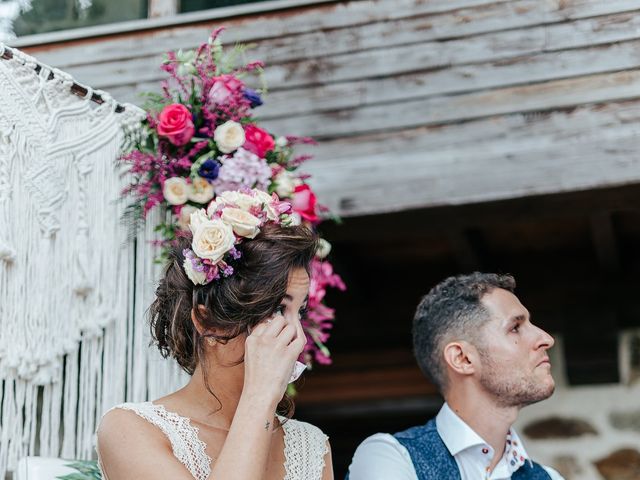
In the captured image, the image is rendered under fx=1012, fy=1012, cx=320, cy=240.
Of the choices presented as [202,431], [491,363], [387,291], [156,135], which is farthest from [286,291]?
[387,291]

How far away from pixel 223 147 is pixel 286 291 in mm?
1021

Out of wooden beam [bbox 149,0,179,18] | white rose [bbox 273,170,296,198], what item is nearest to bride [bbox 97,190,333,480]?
white rose [bbox 273,170,296,198]

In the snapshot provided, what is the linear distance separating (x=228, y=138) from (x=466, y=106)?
96 centimetres

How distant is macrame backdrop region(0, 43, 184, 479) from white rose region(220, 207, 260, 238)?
2.41ft

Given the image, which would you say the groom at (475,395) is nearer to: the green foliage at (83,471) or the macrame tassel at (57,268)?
the green foliage at (83,471)

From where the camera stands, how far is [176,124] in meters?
2.93

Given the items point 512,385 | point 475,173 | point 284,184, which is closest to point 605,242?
point 475,173

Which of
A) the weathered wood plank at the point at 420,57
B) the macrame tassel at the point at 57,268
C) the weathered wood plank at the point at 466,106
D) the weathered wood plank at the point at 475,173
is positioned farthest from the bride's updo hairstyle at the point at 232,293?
the weathered wood plank at the point at 420,57

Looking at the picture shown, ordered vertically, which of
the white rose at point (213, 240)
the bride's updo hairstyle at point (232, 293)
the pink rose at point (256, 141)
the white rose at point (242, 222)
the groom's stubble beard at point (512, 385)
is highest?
the pink rose at point (256, 141)

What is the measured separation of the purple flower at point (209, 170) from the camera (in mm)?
2930

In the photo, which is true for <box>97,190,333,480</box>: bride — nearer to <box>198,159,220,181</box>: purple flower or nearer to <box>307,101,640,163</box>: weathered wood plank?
<box>198,159,220,181</box>: purple flower

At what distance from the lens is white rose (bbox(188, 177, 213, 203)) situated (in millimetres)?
2902

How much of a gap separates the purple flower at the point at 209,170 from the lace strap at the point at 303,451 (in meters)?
0.87

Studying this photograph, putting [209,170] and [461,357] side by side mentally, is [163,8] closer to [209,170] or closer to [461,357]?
[209,170]
